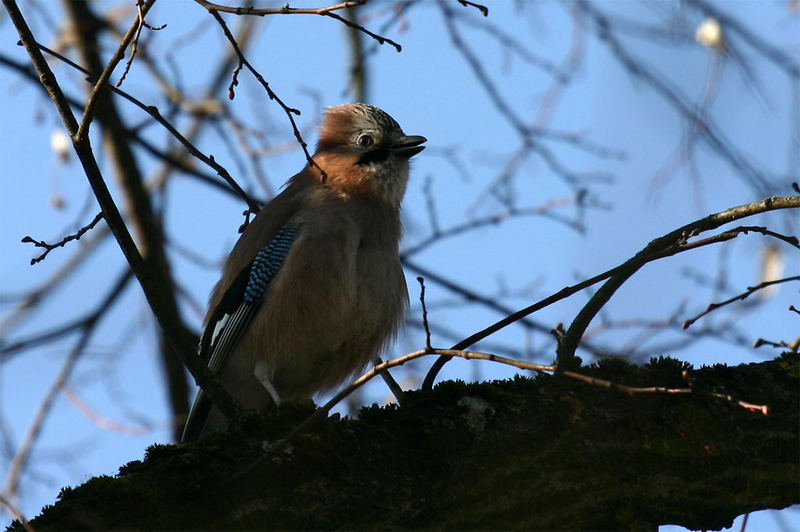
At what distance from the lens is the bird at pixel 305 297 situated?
15.9 ft

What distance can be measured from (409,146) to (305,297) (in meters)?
1.38

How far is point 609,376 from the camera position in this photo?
127 inches

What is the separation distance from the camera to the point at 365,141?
19.3ft

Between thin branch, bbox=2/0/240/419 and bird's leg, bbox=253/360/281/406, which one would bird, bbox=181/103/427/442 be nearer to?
bird's leg, bbox=253/360/281/406

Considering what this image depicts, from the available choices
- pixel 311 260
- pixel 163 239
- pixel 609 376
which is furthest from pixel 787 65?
pixel 163 239

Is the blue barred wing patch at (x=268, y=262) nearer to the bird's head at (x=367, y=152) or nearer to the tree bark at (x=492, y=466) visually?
the bird's head at (x=367, y=152)

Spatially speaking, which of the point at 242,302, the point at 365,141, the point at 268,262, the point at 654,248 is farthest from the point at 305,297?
the point at 654,248

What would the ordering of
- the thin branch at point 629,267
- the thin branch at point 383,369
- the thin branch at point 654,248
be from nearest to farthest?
1. the thin branch at point 383,369
2. the thin branch at point 629,267
3. the thin branch at point 654,248

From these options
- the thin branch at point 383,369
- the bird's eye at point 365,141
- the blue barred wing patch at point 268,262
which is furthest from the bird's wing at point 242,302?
the thin branch at point 383,369

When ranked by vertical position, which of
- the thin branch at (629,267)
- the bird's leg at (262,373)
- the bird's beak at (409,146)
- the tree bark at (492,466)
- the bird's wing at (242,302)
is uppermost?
the bird's beak at (409,146)

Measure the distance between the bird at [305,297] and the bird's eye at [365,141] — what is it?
309 mm

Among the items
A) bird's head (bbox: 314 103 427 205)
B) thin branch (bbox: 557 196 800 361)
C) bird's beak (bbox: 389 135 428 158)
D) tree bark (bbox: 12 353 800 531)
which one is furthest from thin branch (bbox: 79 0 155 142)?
bird's beak (bbox: 389 135 428 158)

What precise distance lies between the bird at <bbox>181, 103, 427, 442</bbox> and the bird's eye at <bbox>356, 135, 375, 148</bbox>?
0.31 m

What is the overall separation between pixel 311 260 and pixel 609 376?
2.04 meters
